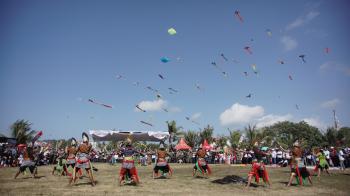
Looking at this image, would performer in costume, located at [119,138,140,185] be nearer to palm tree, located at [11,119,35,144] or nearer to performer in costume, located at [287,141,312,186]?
performer in costume, located at [287,141,312,186]

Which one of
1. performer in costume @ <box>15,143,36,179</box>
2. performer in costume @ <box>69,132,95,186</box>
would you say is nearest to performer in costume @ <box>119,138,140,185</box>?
performer in costume @ <box>69,132,95,186</box>

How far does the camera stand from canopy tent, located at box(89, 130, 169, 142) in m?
41.2

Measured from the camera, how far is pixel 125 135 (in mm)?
42406

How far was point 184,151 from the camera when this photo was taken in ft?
142

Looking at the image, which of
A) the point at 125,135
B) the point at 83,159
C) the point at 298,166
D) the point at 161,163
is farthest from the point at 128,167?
the point at 125,135

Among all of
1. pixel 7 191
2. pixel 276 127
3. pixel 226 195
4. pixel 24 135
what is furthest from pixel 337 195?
pixel 276 127

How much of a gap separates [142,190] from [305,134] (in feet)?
273

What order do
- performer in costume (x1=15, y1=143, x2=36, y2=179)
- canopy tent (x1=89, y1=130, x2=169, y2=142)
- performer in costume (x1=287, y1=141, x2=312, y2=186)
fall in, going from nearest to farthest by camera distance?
performer in costume (x1=287, y1=141, x2=312, y2=186), performer in costume (x1=15, y1=143, x2=36, y2=179), canopy tent (x1=89, y1=130, x2=169, y2=142)

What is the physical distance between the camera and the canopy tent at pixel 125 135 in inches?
1624

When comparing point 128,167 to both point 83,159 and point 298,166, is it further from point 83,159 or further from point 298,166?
point 298,166

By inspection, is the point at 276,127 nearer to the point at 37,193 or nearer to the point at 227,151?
the point at 227,151

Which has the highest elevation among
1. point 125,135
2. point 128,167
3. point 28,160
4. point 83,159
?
point 125,135

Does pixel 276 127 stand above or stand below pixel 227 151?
above

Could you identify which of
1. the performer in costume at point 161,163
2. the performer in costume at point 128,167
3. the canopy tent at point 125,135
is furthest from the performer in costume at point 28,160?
the canopy tent at point 125,135
